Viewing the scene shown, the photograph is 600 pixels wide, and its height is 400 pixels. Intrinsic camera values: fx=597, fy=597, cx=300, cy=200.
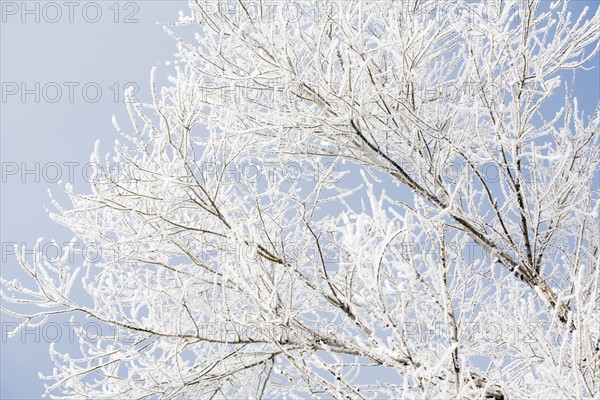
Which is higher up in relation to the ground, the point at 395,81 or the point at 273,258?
the point at 395,81

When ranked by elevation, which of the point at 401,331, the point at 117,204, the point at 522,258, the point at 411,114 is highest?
the point at 411,114

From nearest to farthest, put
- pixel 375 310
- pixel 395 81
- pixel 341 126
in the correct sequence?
pixel 375 310
pixel 341 126
pixel 395 81

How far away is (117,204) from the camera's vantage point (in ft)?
12.3

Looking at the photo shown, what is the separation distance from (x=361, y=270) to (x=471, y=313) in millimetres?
770

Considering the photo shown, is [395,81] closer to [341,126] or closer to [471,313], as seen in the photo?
[341,126]

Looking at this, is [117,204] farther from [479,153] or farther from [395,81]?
[479,153]

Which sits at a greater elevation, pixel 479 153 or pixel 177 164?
pixel 479 153

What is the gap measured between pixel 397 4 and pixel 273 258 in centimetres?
211

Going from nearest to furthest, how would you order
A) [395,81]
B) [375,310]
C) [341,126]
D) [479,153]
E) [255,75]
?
[375,310] → [255,75] → [341,126] → [395,81] → [479,153]

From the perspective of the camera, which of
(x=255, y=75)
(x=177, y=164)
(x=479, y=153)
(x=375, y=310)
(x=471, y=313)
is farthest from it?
(x=479, y=153)

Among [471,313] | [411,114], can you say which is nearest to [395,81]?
[411,114]

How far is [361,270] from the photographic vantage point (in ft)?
9.27

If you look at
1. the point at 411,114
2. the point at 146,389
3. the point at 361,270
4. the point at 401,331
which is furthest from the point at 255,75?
the point at 146,389

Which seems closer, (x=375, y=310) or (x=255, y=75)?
(x=375, y=310)
